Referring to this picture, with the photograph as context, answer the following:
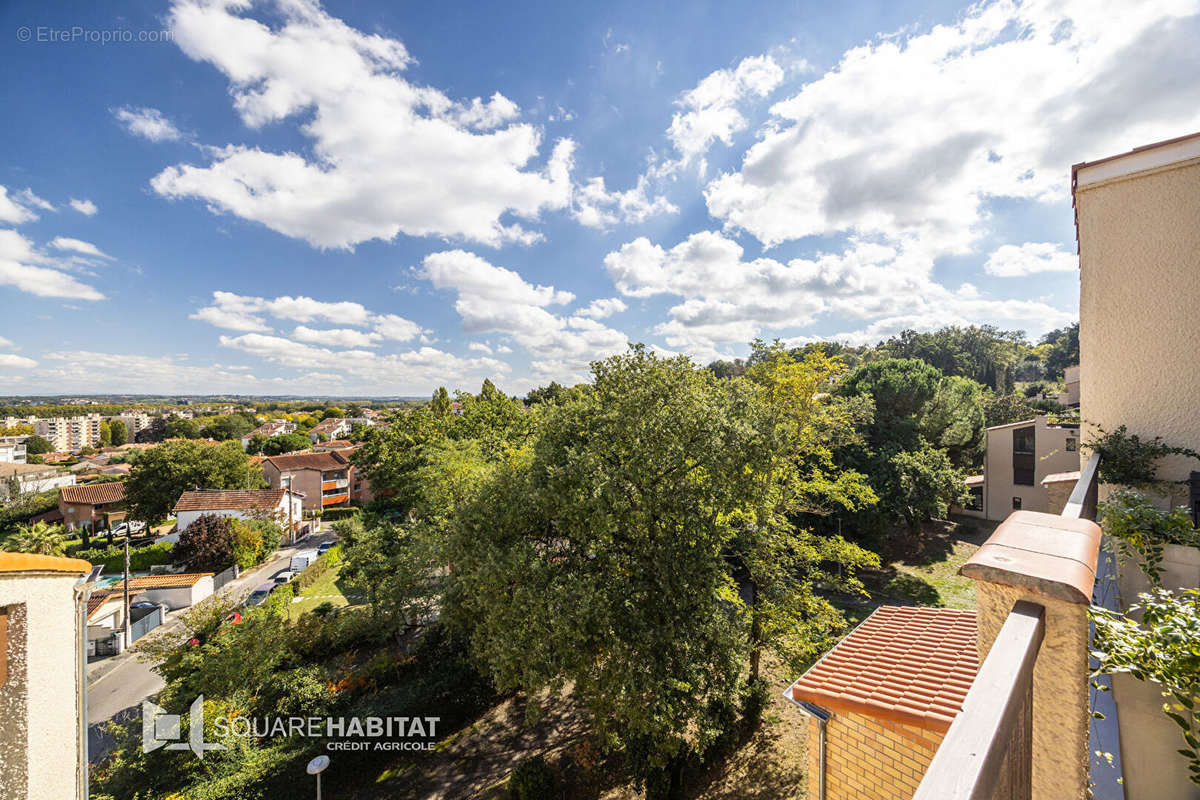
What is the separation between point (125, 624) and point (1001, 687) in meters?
26.5

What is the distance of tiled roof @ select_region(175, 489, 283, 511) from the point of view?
27797mm

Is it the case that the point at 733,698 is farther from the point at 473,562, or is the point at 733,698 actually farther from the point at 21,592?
the point at 21,592

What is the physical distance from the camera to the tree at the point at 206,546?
79.2 feet

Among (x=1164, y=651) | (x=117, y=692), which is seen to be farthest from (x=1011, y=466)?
(x=117, y=692)

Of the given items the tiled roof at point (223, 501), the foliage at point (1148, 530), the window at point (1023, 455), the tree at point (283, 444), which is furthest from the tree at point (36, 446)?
the window at point (1023, 455)

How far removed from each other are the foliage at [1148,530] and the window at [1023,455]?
24375 mm

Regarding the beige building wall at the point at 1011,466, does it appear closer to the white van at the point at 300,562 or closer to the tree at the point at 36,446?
the white van at the point at 300,562

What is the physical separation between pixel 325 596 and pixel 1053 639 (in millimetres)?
25563

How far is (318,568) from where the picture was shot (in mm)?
23594

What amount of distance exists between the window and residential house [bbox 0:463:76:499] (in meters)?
74.4

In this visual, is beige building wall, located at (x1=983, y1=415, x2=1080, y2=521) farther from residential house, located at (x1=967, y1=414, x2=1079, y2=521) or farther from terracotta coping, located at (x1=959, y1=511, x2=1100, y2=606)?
terracotta coping, located at (x1=959, y1=511, x2=1100, y2=606)

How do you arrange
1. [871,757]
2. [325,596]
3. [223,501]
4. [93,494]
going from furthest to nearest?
[93,494]
[223,501]
[325,596]
[871,757]

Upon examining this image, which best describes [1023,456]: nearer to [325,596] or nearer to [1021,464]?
[1021,464]

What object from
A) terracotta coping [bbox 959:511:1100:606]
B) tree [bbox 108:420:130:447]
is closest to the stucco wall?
terracotta coping [bbox 959:511:1100:606]
